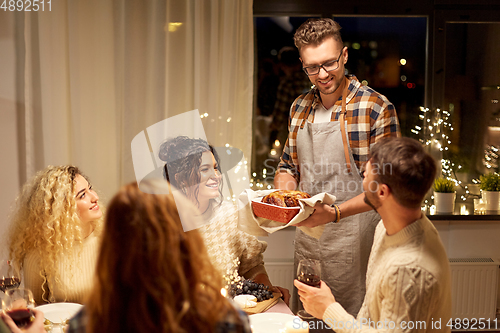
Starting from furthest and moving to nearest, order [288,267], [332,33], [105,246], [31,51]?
[288,267] < [31,51] < [332,33] < [105,246]

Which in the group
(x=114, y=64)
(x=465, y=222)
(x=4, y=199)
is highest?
(x=114, y=64)

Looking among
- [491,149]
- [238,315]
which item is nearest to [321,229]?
[238,315]

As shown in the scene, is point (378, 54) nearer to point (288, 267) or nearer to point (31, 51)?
point (288, 267)

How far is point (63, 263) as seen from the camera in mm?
1874

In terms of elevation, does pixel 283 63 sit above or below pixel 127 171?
above

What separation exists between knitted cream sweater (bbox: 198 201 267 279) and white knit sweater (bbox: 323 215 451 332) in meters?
0.74

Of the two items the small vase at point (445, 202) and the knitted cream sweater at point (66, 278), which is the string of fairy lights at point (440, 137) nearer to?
the small vase at point (445, 202)

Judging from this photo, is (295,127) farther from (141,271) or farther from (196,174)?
(141,271)

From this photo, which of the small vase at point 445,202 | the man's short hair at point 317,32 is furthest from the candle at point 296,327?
the small vase at point 445,202

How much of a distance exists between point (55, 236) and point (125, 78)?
1.19 metres

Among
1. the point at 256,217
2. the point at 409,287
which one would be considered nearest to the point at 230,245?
the point at 256,217

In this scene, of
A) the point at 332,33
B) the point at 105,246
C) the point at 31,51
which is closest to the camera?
the point at 105,246

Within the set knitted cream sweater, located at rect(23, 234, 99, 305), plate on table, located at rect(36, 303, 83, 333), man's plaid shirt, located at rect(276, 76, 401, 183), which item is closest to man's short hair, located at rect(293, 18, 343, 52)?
man's plaid shirt, located at rect(276, 76, 401, 183)

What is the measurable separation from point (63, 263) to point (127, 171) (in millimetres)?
933
